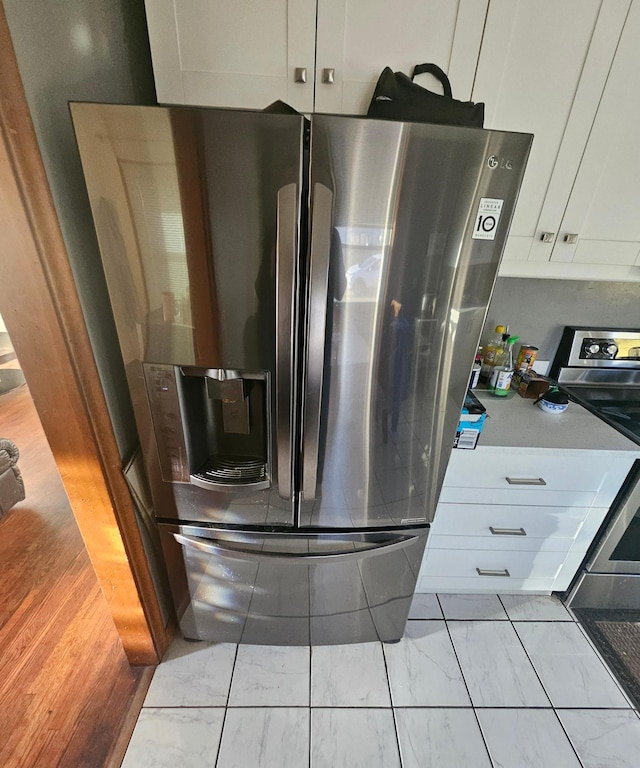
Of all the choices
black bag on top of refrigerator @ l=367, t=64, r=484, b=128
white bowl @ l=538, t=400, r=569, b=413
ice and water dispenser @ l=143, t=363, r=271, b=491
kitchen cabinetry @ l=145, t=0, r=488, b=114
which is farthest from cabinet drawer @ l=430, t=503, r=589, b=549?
kitchen cabinetry @ l=145, t=0, r=488, b=114

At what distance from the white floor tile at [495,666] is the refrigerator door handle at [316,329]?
1.04 meters

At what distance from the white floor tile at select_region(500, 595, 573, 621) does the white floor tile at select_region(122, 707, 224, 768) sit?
125 centimetres

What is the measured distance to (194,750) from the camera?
1.20 m

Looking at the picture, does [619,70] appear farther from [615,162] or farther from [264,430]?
[264,430]

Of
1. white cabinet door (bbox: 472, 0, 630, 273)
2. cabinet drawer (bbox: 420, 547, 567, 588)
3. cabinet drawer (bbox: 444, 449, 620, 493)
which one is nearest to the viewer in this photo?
white cabinet door (bbox: 472, 0, 630, 273)

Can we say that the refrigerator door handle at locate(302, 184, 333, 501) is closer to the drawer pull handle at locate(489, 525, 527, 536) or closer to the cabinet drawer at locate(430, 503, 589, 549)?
the cabinet drawer at locate(430, 503, 589, 549)

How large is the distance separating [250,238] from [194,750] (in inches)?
60.9

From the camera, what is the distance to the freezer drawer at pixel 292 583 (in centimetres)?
118

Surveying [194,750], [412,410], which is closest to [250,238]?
[412,410]

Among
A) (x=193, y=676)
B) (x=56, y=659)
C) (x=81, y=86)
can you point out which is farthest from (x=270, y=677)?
(x=81, y=86)

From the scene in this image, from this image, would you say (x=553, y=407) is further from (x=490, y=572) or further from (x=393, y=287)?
(x=393, y=287)

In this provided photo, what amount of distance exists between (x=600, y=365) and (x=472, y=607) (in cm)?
125

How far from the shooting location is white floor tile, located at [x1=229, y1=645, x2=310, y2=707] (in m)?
1.33

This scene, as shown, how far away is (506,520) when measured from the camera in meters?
1.46
